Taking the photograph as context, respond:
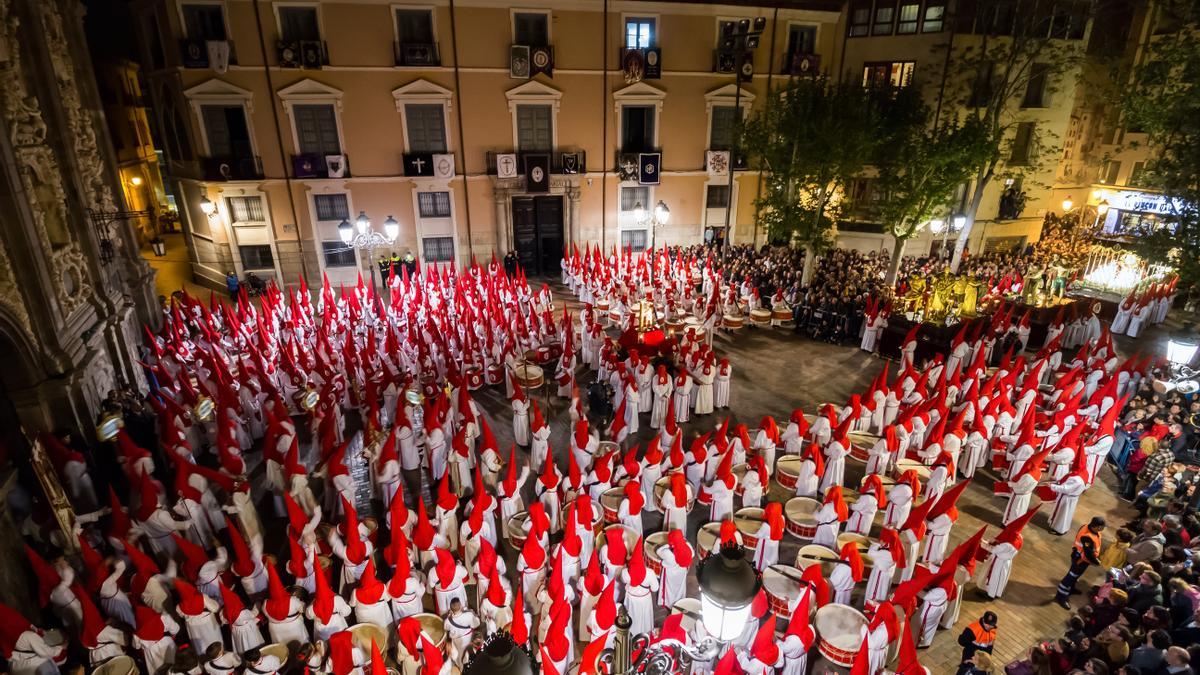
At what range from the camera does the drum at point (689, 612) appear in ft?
25.0

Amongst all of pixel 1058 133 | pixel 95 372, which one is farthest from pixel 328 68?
pixel 1058 133

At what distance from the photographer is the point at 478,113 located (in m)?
23.9

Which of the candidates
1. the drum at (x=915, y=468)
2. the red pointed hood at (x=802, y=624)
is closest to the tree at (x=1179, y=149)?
the drum at (x=915, y=468)

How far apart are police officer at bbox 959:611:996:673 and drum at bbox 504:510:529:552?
604 cm

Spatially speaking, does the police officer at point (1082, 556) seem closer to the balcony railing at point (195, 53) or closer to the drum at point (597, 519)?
the drum at point (597, 519)

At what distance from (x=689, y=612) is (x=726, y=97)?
2307 cm

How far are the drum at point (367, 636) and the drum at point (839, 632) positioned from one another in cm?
548

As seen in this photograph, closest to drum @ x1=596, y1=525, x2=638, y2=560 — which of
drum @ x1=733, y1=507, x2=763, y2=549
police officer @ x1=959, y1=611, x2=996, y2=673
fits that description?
drum @ x1=733, y1=507, x2=763, y2=549

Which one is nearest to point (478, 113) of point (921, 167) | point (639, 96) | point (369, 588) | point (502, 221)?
point (502, 221)

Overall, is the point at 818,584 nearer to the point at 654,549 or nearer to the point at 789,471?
the point at 654,549

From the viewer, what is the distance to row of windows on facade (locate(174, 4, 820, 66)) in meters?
20.6

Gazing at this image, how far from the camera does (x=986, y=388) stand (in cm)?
1266

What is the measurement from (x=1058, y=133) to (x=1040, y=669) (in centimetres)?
2739

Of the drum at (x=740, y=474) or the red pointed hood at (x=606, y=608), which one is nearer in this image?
the red pointed hood at (x=606, y=608)
